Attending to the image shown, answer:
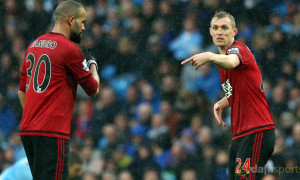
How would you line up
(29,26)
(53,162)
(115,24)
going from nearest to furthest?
(53,162)
(115,24)
(29,26)

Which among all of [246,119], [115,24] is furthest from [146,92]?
[246,119]

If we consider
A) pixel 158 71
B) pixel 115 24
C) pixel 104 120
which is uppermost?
pixel 115 24

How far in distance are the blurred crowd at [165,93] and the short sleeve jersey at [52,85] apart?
3.48m

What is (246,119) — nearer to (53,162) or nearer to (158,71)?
(53,162)

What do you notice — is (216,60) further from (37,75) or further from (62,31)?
(37,75)

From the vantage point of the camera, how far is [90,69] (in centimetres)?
439

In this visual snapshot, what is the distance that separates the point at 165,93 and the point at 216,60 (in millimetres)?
4154

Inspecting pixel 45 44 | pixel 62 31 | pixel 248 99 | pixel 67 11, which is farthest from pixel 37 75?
pixel 248 99

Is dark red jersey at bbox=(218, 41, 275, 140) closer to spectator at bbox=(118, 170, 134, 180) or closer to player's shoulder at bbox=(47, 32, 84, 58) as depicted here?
player's shoulder at bbox=(47, 32, 84, 58)

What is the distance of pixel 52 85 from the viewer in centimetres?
407

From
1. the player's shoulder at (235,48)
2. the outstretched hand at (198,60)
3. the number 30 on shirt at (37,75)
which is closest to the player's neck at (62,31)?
the number 30 on shirt at (37,75)

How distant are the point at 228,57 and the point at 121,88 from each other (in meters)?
4.63

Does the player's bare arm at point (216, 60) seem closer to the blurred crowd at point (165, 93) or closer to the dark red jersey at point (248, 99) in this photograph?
the dark red jersey at point (248, 99)

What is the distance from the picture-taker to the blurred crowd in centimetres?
742
